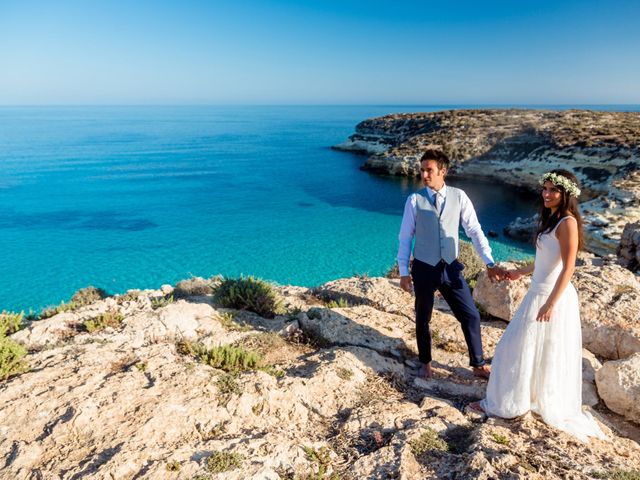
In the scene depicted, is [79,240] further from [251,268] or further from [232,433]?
[232,433]

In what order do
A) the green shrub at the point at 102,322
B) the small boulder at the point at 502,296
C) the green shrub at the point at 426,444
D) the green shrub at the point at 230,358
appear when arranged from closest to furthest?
1. the green shrub at the point at 426,444
2. the green shrub at the point at 230,358
3. the green shrub at the point at 102,322
4. the small boulder at the point at 502,296

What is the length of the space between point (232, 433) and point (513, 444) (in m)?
2.26

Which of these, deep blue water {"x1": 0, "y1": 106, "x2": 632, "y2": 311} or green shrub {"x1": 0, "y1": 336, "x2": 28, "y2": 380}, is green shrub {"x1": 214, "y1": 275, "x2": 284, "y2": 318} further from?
deep blue water {"x1": 0, "y1": 106, "x2": 632, "y2": 311}

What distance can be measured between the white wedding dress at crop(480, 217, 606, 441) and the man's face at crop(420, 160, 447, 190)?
3.60ft

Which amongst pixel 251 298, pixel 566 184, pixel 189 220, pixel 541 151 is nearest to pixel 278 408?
pixel 251 298

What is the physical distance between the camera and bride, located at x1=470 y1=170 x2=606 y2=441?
11.2 ft

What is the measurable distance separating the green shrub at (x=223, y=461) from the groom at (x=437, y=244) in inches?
91.0

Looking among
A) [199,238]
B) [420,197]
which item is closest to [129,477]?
[420,197]

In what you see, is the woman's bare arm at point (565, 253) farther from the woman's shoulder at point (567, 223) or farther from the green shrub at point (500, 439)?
the green shrub at point (500, 439)

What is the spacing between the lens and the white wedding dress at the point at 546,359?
3.51 metres

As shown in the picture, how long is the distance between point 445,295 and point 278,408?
6.95 ft

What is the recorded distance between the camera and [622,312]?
17.2 ft

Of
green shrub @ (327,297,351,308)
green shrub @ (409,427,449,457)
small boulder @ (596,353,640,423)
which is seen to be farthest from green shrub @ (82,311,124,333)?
small boulder @ (596,353,640,423)

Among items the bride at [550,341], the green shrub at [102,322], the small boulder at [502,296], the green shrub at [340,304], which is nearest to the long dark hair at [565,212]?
the bride at [550,341]
